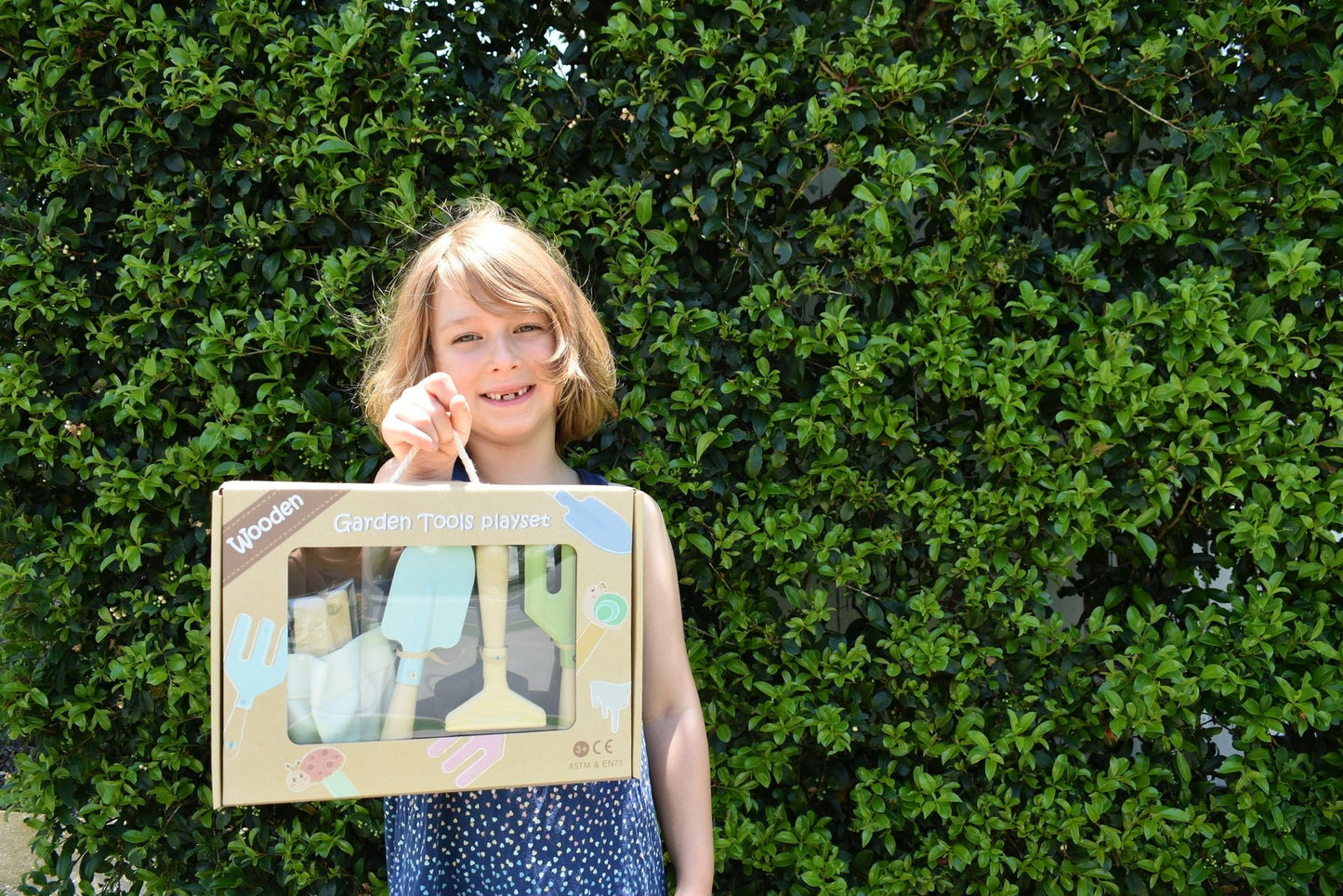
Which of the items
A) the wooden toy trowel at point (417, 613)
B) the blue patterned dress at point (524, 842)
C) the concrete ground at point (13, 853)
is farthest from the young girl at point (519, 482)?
the concrete ground at point (13, 853)

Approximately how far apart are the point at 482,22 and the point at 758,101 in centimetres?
67

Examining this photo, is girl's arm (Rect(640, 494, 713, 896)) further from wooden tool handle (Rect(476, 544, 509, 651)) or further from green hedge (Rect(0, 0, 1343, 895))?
green hedge (Rect(0, 0, 1343, 895))

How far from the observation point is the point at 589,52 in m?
2.43

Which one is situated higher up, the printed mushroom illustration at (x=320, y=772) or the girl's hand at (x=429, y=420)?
the girl's hand at (x=429, y=420)

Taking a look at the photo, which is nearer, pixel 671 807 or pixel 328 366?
pixel 671 807

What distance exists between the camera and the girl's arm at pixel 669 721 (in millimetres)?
1554

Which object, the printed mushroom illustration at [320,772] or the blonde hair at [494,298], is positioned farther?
the blonde hair at [494,298]

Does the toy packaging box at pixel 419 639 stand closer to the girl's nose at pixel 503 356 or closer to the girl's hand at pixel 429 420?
the girl's hand at pixel 429 420

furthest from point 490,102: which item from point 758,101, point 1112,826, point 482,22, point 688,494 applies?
point 1112,826

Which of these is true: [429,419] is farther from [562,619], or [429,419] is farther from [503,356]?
[562,619]

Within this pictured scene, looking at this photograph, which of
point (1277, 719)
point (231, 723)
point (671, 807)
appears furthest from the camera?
point (1277, 719)

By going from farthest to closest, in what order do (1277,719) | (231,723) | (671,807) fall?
1. (1277,719)
2. (671,807)
3. (231,723)

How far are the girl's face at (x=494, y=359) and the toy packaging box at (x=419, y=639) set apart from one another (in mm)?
315

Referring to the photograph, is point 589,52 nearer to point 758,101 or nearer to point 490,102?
point 490,102
